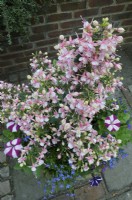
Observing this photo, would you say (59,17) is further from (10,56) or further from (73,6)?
(10,56)

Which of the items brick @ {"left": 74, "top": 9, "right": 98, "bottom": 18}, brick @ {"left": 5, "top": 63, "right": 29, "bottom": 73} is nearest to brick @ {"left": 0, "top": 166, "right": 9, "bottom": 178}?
brick @ {"left": 5, "top": 63, "right": 29, "bottom": 73}

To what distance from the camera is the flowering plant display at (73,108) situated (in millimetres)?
1245

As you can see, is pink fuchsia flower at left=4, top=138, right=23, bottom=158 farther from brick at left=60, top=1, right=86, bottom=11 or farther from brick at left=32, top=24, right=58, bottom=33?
brick at left=60, top=1, right=86, bottom=11

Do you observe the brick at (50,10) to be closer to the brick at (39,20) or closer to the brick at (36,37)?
the brick at (39,20)

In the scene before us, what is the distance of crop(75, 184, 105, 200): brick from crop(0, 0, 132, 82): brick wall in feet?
4.97

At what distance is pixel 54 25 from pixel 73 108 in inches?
64.5

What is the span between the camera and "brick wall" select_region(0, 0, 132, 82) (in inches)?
104

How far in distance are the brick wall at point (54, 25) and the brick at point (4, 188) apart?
4.20 feet

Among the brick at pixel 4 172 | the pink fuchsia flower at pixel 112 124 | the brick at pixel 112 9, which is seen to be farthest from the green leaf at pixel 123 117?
the brick at pixel 112 9

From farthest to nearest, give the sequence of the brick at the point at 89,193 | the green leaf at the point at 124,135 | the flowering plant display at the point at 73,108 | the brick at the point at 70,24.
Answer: the brick at the point at 70,24 → the brick at the point at 89,193 → the green leaf at the point at 124,135 → the flowering plant display at the point at 73,108

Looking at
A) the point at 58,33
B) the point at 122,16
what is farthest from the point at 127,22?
the point at 58,33

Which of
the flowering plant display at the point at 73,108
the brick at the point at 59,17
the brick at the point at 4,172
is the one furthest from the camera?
the brick at the point at 59,17

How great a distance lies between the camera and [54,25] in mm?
2740

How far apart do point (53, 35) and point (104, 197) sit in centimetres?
186
